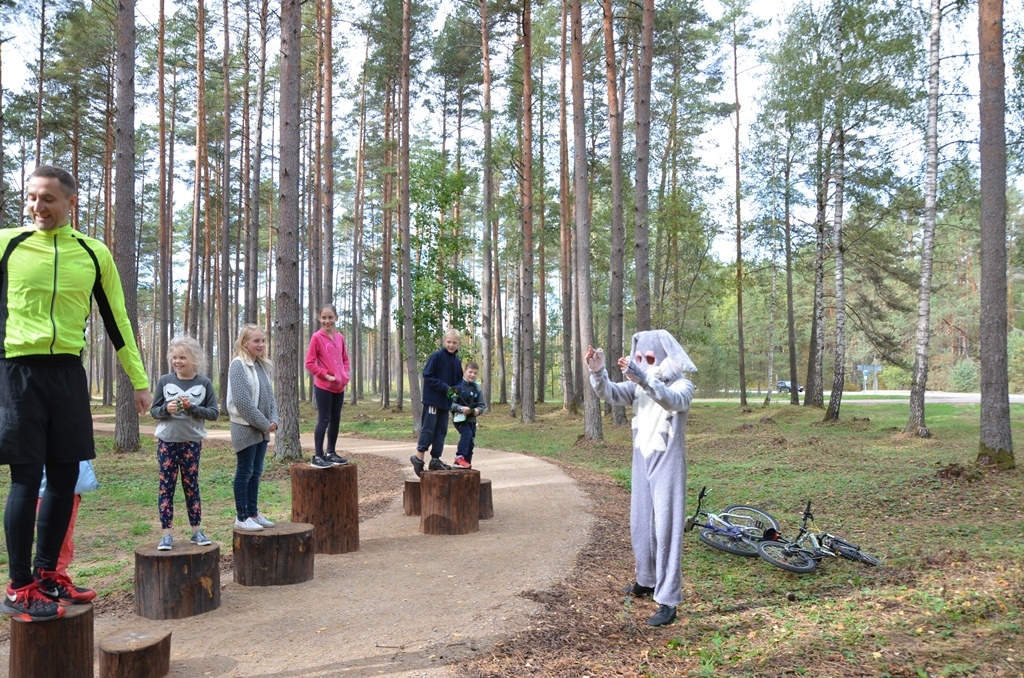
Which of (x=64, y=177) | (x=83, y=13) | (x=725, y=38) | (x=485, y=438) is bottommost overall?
(x=485, y=438)

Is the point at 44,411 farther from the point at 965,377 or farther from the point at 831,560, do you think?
the point at 965,377

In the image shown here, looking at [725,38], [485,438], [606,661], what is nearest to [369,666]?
[606,661]

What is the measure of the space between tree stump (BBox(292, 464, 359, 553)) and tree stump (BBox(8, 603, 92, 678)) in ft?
9.52

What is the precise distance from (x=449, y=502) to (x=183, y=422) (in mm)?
2978

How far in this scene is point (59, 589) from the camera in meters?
3.43

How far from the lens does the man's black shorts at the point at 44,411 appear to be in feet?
10.1

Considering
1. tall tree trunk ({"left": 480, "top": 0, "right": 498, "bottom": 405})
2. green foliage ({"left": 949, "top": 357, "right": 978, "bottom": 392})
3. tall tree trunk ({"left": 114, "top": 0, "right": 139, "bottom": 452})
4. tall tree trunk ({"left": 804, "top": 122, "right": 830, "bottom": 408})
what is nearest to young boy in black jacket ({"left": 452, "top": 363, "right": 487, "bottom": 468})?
tall tree trunk ({"left": 114, "top": 0, "right": 139, "bottom": 452})

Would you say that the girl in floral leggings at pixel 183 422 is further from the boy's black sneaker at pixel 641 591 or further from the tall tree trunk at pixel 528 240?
the tall tree trunk at pixel 528 240

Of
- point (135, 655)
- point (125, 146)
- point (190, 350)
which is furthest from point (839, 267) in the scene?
point (135, 655)

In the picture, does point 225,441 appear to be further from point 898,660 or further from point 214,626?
point 898,660

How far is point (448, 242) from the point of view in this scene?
77.4ft

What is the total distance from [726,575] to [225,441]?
15200 millimetres

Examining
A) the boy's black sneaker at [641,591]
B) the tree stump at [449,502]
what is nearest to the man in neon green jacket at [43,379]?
the boy's black sneaker at [641,591]

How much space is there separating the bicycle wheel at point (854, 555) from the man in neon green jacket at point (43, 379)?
6103 millimetres
